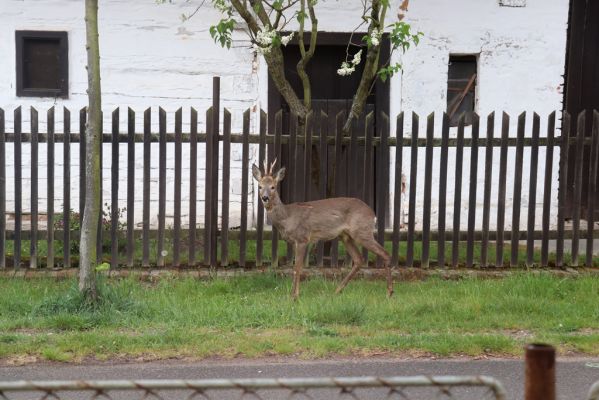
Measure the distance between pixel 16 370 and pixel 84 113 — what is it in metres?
3.80

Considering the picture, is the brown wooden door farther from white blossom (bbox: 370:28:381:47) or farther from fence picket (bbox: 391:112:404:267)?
white blossom (bbox: 370:28:381:47)

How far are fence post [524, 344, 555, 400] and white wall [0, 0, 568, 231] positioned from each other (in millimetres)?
9481

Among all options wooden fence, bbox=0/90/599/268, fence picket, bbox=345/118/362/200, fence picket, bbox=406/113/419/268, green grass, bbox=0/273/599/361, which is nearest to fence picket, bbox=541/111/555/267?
→ wooden fence, bbox=0/90/599/268

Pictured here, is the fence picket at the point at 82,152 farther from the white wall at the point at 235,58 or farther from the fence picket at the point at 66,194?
the white wall at the point at 235,58

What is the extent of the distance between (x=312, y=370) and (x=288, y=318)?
1.26 metres

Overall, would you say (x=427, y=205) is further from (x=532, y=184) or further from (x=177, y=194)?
(x=177, y=194)

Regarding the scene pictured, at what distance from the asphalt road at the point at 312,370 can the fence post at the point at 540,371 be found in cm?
360

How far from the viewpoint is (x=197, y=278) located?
29.6 ft

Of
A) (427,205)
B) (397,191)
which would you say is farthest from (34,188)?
(427,205)

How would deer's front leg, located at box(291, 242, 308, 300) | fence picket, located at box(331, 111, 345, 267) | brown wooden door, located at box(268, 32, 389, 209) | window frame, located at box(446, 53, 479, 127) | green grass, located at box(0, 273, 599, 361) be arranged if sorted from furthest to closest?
window frame, located at box(446, 53, 479, 127) < brown wooden door, located at box(268, 32, 389, 209) < fence picket, located at box(331, 111, 345, 267) < deer's front leg, located at box(291, 242, 308, 300) < green grass, located at box(0, 273, 599, 361)

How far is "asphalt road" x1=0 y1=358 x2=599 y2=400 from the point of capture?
588 centimetres

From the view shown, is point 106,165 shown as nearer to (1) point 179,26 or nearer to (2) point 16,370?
(1) point 179,26

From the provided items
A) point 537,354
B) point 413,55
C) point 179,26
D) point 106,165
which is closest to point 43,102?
point 106,165

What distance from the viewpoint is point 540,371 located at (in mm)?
2131
